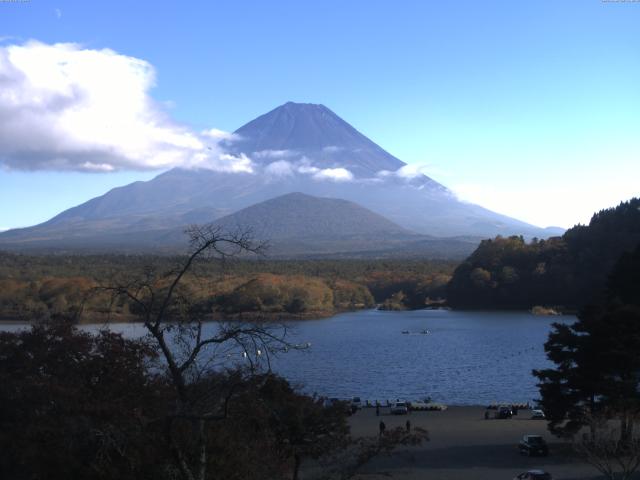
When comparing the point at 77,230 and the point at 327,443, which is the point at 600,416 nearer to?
the point at 327,443

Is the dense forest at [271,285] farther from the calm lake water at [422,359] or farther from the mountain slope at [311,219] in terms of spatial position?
the mountain slope at [311,219]

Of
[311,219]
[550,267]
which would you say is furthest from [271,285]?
[311,219]

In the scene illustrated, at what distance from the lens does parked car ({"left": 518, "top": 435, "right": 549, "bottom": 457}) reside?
1162 cm

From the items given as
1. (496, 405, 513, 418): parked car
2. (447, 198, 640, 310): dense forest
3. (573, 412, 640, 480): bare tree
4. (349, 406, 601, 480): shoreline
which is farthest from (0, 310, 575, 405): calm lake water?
(573, 412, 640, 480): bare tree

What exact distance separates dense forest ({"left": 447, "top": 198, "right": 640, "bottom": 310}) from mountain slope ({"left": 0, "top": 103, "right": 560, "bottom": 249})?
10516 cm

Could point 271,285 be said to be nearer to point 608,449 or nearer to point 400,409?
point 400,409

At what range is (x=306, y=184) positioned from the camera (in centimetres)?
18338

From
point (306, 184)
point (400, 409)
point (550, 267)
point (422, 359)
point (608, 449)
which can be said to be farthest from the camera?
point (306, 184)

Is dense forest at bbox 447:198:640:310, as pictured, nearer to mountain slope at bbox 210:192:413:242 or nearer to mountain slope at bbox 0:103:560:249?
mountain slope at bbox 210:192:413:242

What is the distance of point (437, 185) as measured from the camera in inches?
7534

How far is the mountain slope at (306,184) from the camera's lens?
168125 millimetres

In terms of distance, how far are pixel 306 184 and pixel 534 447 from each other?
567 feet

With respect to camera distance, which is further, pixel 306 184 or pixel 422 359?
pixel 306 184

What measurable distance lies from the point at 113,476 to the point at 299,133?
180 m
